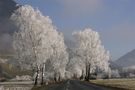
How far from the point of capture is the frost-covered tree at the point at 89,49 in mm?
146500

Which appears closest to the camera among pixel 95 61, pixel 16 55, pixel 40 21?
pixel 16 55

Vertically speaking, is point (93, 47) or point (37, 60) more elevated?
point (93, 47)

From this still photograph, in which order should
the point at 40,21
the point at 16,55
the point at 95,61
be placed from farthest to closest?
the point at 95,61 → the point at 40,21 → the point at 16,55

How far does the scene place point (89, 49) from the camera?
149000 millimetres

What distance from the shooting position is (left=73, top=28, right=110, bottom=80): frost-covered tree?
146500 millimetres

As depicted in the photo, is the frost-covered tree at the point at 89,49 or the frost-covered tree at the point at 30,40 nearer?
the frost-covered tree at the point at 30,40

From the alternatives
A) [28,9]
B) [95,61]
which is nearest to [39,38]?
[28,9]

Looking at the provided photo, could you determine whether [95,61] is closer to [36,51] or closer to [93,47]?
[93,47]

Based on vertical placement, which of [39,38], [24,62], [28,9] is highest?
[28,9]

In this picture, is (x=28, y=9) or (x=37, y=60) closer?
(x=37, y=60)

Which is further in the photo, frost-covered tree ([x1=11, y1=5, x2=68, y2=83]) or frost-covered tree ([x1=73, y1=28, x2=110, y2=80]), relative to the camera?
frost-covered tree ([x1=73, y1=28, x2=110, y2=80])

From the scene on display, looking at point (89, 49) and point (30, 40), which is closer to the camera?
point (30, 40)

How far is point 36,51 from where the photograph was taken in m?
88.9

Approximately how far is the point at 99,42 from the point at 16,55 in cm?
7034
